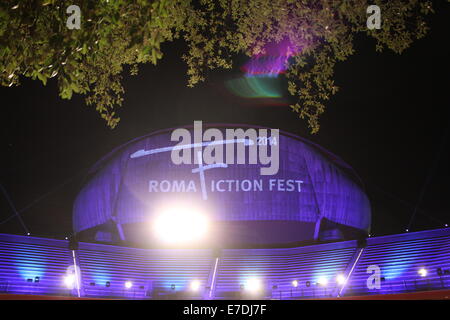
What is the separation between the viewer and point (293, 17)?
19.4 feet

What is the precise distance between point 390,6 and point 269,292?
2522 cm

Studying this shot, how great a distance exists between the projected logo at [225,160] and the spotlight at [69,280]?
7900 millimetres

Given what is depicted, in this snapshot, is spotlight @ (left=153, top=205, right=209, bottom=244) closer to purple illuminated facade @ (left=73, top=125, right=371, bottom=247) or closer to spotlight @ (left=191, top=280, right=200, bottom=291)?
purple illuminated facade @ (left=73, top=125, right=371, bottom=247)

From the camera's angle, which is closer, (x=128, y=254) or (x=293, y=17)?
(x=293, y=17)

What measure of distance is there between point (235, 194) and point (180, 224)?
521 cm

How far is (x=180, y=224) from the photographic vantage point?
30.4 m

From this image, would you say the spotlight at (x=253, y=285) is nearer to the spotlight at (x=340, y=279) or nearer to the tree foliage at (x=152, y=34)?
the spotlight at (x=340, y=279)

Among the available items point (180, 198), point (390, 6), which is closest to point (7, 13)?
point (390, 6)

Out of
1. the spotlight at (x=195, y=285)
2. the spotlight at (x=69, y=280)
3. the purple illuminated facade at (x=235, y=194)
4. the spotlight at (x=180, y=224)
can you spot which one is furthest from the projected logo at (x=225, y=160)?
the spotlight at (x=69, y=280)

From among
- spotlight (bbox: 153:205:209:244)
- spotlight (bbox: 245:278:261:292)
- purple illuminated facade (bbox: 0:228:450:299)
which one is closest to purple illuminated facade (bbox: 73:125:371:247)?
spotlight (bbox: 153:205:209:244)

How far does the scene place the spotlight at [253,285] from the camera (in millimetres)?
27998

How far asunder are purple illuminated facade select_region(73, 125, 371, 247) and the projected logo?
3.1 inches
